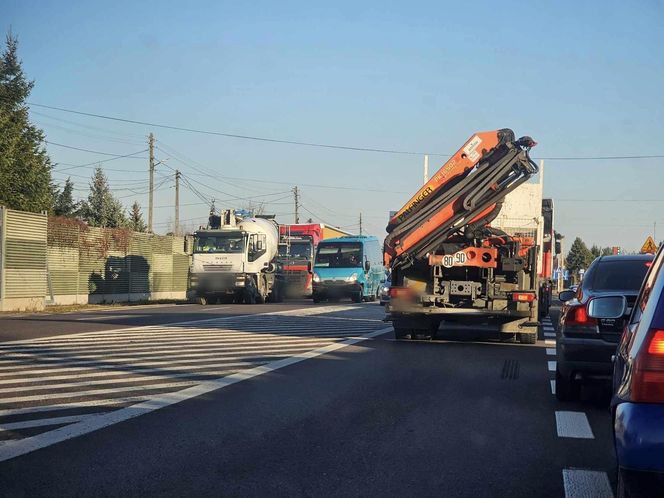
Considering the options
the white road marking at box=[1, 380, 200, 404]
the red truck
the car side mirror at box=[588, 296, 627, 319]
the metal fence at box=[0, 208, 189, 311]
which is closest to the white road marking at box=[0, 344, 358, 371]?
the white road marking at box=[1, 380, 200, 404]

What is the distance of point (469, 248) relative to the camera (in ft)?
48.2

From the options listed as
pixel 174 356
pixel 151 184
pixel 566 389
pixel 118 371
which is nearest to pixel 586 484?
pixel 566 389

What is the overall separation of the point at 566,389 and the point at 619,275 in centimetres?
139

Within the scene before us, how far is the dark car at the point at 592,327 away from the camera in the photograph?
7.59 m

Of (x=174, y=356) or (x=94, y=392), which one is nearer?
(x=94, y=392)

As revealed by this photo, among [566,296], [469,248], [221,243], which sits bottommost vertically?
[566,296]

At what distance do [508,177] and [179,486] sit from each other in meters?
10.8

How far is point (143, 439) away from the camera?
21.0 feet


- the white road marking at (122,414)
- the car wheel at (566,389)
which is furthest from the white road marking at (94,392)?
the car wheel at (566,389)

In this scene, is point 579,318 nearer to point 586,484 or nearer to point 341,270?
point 586,484

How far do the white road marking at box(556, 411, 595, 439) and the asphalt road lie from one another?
19 millimetres

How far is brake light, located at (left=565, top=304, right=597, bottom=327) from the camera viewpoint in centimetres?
774

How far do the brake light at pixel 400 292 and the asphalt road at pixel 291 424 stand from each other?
167 centimetres

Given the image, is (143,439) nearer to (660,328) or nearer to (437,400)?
(437,400)
